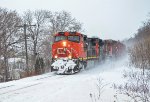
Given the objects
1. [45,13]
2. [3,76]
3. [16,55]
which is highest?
[45,13]

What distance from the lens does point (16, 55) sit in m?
44.2

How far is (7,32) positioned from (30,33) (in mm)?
12517

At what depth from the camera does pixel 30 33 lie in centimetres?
5484

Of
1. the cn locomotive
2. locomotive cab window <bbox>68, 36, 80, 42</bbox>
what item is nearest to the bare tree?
the cn locomotive

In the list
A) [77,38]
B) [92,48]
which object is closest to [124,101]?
[77,38]

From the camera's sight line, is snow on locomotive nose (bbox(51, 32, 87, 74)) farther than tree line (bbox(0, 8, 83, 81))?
No

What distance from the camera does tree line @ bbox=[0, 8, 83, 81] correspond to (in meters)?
41.4

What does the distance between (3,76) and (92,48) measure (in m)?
18.5

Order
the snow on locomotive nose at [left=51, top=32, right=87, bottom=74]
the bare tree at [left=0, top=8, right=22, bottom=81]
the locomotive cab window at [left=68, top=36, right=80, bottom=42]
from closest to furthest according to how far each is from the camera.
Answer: the snow on locomotive nose at [left=51, top=32, right=87, bottom=74] < the locomotive cab window at [left=68, top=36, right=80, bottom=42] < the bare tree at [left=0, top=8, right=22, bottom=81]

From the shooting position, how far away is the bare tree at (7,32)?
133 feet

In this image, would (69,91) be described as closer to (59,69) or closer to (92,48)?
(59,69)

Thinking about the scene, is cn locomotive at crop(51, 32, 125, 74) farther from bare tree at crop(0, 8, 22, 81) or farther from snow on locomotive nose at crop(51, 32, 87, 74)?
bare tree at crop(0, 8, 22, 81)

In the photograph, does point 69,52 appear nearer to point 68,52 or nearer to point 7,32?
point 68,52

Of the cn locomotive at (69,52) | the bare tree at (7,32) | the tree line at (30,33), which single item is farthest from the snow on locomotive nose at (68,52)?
the bare tree at (7,32)
